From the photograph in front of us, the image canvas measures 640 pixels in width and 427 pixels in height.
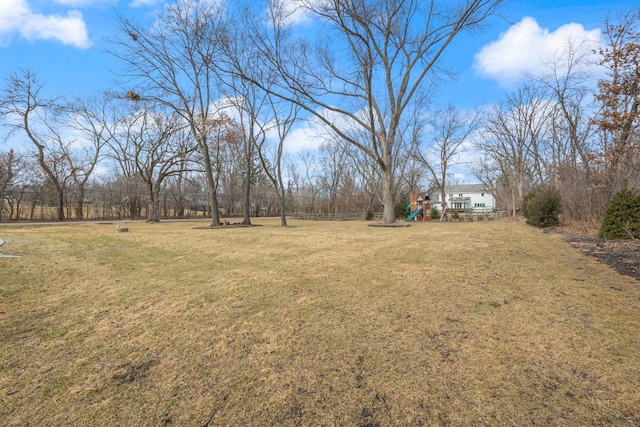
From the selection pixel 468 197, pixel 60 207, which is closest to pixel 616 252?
pixel 60 207

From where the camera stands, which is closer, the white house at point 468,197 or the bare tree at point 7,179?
the bare tree at point 7,179

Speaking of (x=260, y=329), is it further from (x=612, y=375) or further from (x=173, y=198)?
(x=173, y=198)

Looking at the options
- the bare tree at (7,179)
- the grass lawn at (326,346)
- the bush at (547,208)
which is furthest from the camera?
the bare tree at (7,179)

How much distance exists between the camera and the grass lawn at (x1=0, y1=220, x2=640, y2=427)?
66.6 inches

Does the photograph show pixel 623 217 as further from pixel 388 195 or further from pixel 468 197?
pixel 468 197

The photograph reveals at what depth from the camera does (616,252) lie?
5348 mm

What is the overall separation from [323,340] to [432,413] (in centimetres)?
104

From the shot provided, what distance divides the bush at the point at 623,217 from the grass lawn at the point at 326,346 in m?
3.21

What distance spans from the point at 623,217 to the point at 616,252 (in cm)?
203

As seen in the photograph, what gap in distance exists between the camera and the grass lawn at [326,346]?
1690 mm

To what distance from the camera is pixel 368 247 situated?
21.2 ft

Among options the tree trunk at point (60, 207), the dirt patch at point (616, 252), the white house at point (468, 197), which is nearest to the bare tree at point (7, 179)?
the tree trunk at point (60, 207)

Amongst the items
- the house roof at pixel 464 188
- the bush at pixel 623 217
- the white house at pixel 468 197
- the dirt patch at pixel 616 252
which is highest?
the house roof at pixel 464 188

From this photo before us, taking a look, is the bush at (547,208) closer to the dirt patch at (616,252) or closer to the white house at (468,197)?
the dirt patch at (616,252)
